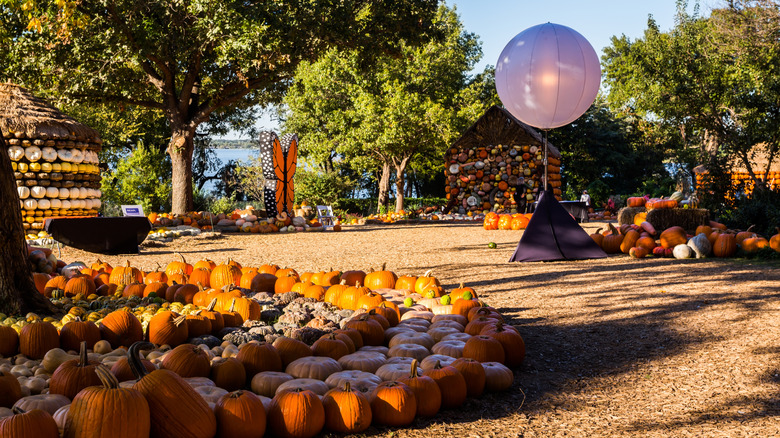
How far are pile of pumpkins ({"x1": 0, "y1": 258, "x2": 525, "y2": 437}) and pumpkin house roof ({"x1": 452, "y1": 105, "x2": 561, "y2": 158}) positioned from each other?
20007mm

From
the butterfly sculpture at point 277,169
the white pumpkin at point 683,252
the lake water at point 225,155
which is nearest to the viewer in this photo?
the white pumpkin at point 683,252

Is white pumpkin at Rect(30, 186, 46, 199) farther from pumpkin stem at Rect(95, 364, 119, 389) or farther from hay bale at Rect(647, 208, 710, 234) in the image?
hay bale at Rect(647, 208, 710, 234)

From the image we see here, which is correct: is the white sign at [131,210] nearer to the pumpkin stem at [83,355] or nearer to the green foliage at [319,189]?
the pumpkin stem at [83,355]

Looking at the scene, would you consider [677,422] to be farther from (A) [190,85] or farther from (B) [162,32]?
(A) [190,85]

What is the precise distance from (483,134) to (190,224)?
13.0m

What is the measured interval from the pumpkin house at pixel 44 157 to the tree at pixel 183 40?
1.44 m

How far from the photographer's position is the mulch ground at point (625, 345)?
2.99 m

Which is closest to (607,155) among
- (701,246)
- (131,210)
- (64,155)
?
(701,246)

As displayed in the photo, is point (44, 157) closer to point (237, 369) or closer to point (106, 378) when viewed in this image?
point (237, 369)

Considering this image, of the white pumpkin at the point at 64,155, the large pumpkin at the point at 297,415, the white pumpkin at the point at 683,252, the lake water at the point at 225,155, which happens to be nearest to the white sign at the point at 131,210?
the white pumpkin at the point at 64,155

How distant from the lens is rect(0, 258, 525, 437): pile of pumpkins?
8.23 ft

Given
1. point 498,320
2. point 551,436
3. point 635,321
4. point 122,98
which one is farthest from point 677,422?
point 122,98

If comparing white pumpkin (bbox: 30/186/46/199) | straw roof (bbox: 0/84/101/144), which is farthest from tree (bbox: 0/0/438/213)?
white pumpkin (bbox: 30/186/46/199)

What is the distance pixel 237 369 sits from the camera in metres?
3.23
